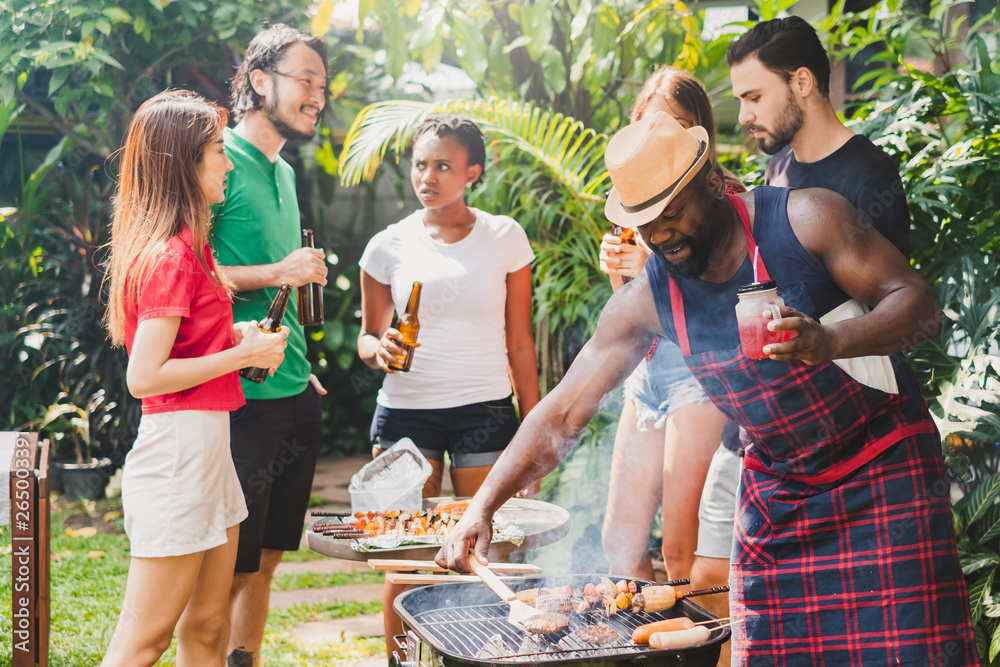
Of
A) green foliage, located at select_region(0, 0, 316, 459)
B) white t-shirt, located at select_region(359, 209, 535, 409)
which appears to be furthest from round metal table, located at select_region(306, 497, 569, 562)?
green foliage, located at select_region(0, 0, 316, 459)

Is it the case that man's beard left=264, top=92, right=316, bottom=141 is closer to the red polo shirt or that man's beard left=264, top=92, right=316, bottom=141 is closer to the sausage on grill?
the red polo shirt

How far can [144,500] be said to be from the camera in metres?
2.38

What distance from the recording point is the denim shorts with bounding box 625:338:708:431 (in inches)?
115

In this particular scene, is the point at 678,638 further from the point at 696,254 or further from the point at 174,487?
the point at 174,487

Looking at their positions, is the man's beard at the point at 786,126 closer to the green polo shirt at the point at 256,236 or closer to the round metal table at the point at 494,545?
the round metal table at the point at 494,545

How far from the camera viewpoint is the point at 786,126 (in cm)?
277

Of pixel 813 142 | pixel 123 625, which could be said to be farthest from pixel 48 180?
pixel 813 142

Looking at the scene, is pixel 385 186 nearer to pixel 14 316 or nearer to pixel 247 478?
pixel 14 316

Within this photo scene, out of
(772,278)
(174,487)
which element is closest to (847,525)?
(772,278)

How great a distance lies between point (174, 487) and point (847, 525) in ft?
5.94

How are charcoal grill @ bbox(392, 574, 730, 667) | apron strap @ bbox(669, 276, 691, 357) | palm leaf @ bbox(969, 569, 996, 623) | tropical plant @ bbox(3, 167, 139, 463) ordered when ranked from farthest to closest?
tropical plant @ bbox(3, 167, 139, 463) < palm leaf @ bbox(969, 569, 996, 623) < apron strap @ bbox(669, 276, 691, 357) < charcoal grill @ bbox(392, 574, 730, 667)

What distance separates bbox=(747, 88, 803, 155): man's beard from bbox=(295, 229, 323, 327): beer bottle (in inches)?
67.1

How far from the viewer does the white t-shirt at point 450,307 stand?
11.0ft

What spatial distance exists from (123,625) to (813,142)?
2577 millimetres
